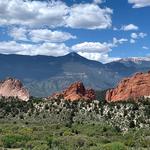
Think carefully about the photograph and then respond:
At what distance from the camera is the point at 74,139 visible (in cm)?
7694

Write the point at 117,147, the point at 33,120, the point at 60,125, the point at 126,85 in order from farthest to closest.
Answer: the point at 126,85 → the point at 33,120 → the point at 60,125 → the point at 117,147

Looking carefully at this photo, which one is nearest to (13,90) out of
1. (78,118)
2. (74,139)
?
(78,118)

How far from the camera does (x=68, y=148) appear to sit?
212 feet

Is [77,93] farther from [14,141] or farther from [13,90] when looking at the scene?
[14,141]

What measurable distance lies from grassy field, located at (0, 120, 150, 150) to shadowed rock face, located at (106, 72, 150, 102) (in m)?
35.5

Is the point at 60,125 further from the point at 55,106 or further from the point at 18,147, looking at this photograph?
the point at 18,147

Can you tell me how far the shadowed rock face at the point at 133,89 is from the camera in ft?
489

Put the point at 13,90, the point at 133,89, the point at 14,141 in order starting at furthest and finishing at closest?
the point at 13,90 → the point at 133,89 → the point at 14,141

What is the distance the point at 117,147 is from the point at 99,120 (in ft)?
190

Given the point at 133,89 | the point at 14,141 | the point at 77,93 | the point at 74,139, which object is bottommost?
the point at 14,141

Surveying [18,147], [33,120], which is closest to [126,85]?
[33,120]

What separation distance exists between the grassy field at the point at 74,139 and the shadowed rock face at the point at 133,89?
1397 inches

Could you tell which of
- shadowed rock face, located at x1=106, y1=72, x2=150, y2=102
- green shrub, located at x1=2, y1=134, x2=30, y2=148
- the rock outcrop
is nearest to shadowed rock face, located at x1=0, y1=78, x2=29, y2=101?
the rock outcrop

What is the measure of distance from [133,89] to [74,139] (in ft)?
250
